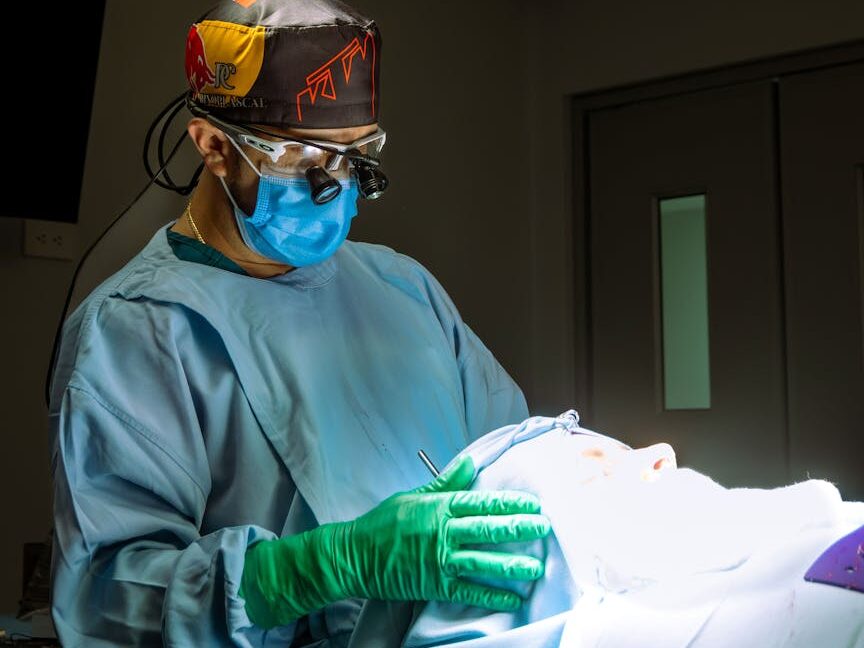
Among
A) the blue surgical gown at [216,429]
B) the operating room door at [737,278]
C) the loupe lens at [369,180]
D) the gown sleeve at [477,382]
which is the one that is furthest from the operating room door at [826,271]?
the loupe lens at [369,180]

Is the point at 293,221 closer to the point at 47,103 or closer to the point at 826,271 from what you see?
the point at 47,103

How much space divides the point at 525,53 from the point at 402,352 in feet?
9.44

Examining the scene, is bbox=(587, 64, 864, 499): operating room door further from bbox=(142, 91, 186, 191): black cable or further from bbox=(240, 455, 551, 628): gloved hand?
bbox=(240, 455, 551, 628): gloved hand

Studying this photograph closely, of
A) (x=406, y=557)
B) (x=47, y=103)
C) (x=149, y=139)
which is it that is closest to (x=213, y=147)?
(x=149, y=139)

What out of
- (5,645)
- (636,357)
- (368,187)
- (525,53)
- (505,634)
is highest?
(525,53)

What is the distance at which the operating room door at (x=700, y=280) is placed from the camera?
3646 millimetres

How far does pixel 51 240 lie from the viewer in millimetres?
2770

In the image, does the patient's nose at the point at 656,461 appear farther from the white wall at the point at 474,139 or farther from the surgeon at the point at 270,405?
the white wall at the point at 474,139

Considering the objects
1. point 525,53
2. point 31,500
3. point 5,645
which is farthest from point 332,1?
point 525,53

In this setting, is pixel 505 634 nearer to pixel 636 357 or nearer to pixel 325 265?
pixel 325 265

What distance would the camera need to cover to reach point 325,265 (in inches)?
65.6

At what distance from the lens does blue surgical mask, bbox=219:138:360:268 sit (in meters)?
1.53

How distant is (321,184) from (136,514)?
0.49 meters

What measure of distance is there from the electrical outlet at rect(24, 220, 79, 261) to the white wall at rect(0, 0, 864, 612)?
28mm
